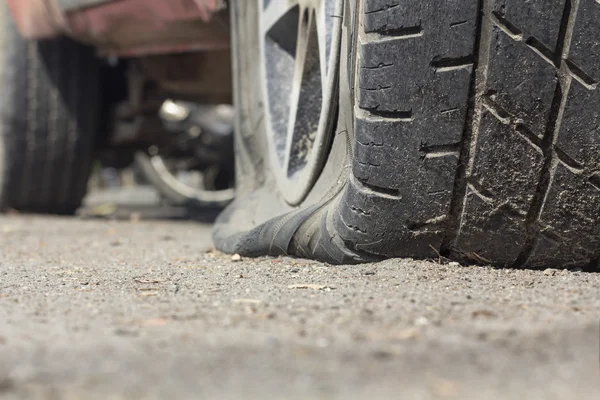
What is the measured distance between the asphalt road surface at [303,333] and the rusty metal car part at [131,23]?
1225mm

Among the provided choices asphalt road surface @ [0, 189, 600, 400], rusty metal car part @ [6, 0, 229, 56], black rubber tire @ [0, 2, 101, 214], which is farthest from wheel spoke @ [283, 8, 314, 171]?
black rubber tire @ [0, 2, 101, 214]

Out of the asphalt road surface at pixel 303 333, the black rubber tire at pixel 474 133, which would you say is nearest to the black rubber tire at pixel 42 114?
the asphalt road surface at pixel 303 333

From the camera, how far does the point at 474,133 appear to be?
5.01 feet

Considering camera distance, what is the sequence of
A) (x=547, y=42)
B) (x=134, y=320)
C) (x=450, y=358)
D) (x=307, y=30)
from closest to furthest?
(x=450, y=358) < (x=134, y=320) < (x=547, y=42) < (x=307, y=30)

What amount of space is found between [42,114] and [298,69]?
185 centimetres

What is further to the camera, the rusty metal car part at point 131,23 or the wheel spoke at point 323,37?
the rusty metal car part at point 131,23


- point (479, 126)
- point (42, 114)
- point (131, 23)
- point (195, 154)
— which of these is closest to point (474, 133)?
point (479, 126)

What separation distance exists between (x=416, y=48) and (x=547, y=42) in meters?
0.22

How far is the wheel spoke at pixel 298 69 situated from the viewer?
2.13 metres

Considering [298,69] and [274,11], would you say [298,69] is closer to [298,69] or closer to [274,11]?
[298,69]

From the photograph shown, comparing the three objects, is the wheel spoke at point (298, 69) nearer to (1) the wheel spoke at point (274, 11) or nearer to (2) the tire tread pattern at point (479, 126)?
(1) the wheel spoke at point (274, 11)

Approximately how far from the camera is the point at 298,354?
1.06 m

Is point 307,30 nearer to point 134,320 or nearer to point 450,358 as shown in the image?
point 134,320

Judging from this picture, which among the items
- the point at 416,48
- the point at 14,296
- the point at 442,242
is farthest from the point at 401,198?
the point at 14,296
